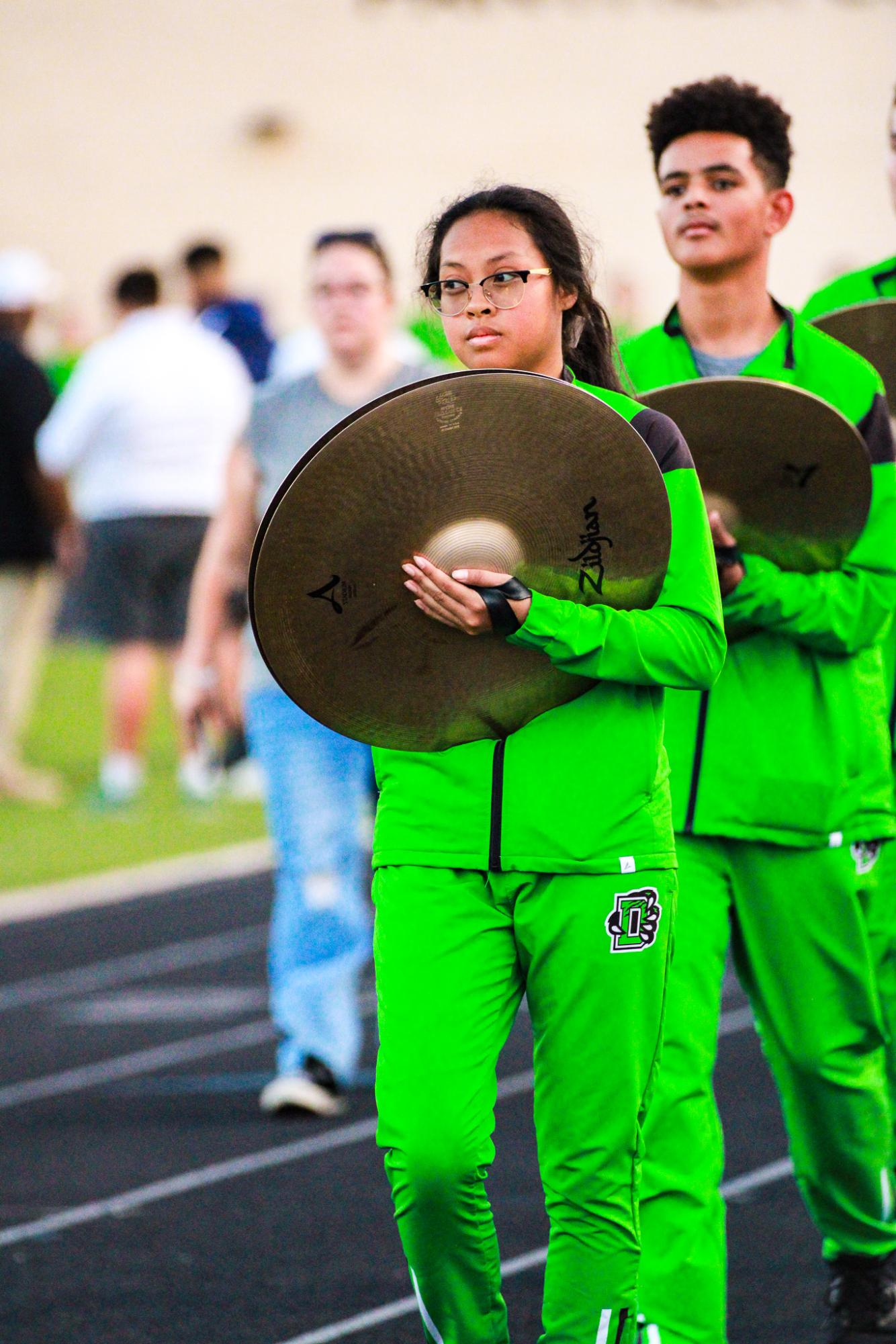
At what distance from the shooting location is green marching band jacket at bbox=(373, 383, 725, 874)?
126 inches

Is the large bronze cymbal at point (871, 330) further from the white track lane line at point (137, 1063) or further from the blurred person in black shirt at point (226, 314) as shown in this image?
the blurred person in black shirt at point (226, 314)

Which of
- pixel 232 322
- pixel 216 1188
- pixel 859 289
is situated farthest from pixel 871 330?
pixel 232 322

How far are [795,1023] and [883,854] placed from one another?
438mm

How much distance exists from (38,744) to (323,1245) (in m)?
8.82

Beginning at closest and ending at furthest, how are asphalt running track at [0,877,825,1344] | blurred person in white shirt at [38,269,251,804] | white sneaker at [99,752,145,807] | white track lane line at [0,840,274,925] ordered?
asphalt running track at [0,877,825,1344] → white track lane line at [0,840,274,925] → white sneaker at [99,752,145,807] → blurred person in white shirt at [38,269,251,804]

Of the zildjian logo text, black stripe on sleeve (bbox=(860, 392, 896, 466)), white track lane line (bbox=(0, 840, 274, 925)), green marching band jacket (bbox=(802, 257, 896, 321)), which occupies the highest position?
green marching band jacket (bbox=(802, 257, 896, 321))

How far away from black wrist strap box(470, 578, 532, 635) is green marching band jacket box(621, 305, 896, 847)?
89 cm

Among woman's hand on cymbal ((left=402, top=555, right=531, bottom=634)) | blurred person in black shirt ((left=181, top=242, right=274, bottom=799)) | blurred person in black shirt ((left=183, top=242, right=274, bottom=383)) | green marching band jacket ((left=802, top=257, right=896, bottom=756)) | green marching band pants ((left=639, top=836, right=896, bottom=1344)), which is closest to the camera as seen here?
woman's hand on cymbal ((left=402, top=555, right=531, bottom=634))

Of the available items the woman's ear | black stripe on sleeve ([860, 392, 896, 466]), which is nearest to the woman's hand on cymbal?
Answer: the woman's ear

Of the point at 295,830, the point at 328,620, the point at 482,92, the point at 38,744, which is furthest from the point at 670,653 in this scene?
the point at 482,92

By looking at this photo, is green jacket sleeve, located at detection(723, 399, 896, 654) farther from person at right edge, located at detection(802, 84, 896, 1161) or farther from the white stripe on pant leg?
the white stripe on pant leg

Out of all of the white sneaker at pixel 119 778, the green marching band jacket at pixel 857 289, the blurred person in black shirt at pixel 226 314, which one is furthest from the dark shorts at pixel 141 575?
the green marching band jacket at pixel 857 289

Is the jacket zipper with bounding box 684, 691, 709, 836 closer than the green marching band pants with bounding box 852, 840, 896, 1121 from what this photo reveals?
Yes

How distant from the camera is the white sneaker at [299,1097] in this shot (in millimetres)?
6223
